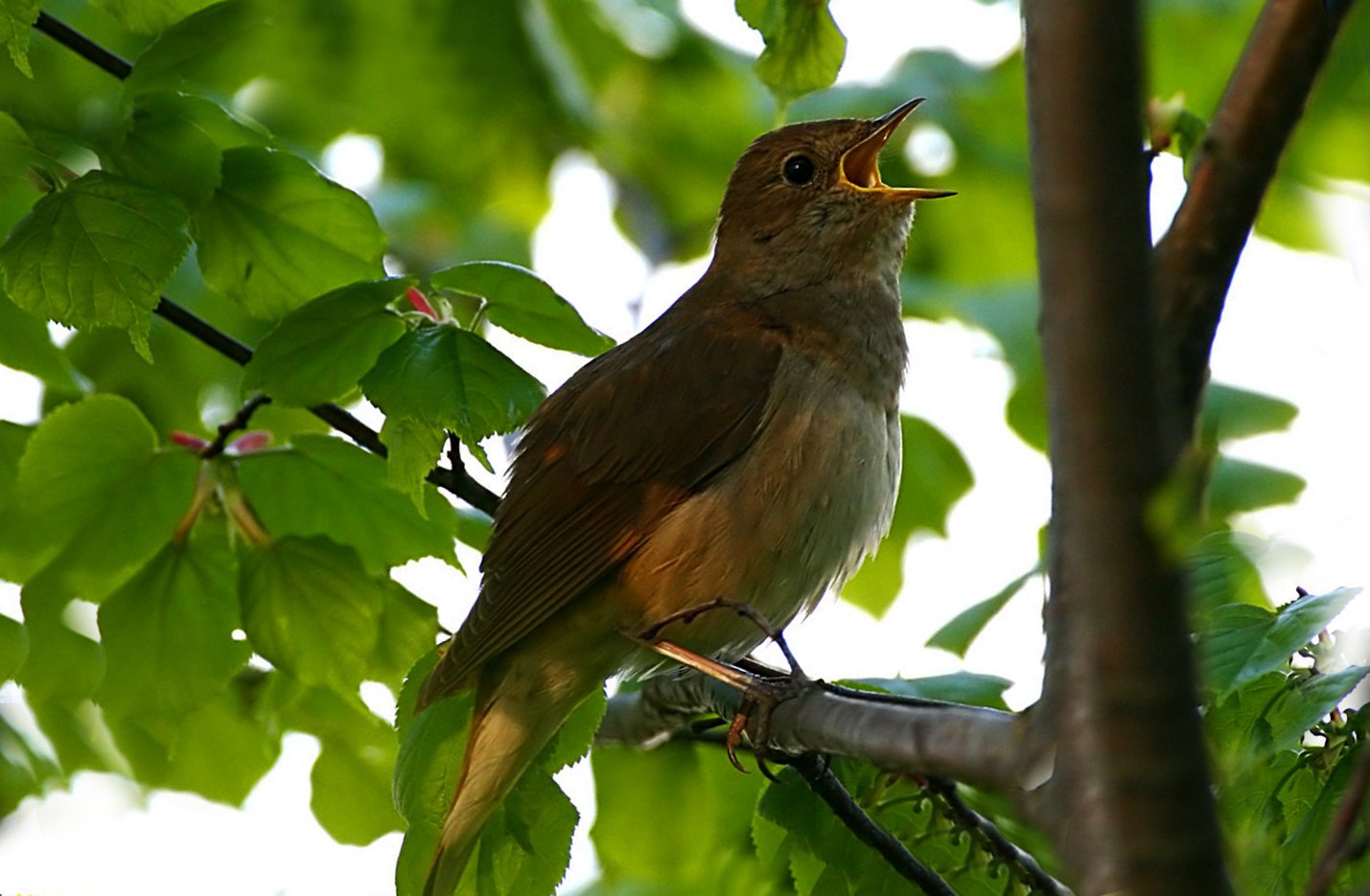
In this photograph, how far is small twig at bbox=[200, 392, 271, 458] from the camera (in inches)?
140

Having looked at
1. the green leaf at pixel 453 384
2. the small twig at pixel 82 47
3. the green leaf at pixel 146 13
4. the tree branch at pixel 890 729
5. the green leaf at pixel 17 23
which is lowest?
the tree branch at pixel 890 729

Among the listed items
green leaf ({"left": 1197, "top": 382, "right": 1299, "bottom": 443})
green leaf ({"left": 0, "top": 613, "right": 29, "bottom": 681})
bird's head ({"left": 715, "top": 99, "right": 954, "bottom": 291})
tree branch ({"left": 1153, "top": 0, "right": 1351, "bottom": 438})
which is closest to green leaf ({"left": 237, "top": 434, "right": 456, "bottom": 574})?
green leaf ({"left": 0, "top": 613, "right": 29, "bottom": 681})

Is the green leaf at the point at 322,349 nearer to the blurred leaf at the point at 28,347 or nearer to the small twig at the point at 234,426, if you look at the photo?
the small twig at the point at 234,426

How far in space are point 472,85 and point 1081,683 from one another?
6617 millimetres

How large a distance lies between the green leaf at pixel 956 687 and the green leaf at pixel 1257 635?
96cm

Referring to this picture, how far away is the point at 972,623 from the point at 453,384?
1.73 metres

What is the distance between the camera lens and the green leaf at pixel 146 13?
3.42m

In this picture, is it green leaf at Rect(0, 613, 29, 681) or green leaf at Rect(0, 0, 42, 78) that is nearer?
green leaf at Rect(0, 0, 42, 78)

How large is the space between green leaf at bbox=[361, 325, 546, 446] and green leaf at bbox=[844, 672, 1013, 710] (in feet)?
3.08

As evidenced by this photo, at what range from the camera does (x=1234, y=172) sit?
1521 millimetres

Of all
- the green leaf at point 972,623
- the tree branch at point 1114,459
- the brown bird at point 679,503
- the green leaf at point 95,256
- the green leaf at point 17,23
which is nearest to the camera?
the tree branch at point 1114,459

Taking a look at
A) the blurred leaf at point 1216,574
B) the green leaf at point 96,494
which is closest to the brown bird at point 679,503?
the green leaf at point 96,494

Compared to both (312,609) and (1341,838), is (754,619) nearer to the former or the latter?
(312,609)

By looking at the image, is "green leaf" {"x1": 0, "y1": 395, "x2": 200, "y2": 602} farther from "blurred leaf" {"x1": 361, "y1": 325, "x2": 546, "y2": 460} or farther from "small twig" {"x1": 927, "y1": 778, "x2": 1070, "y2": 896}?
"small twig" {"x1": 927, "y1": 778, "x2": 1070, "y2": 896}
